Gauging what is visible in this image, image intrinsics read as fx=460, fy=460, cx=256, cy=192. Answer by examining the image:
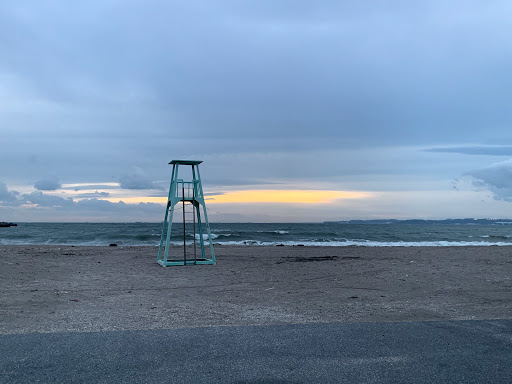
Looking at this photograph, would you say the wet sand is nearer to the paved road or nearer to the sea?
the paved road

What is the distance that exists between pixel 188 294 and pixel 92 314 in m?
2.79

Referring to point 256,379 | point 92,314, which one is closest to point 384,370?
point 256,379

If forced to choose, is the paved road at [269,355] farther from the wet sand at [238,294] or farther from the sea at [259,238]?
the sea at [259,238]

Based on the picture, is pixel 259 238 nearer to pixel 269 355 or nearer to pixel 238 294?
pixel 238 294

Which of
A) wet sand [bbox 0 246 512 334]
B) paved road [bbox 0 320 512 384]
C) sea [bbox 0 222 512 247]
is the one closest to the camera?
paved road [bbox 0 320 512 384]

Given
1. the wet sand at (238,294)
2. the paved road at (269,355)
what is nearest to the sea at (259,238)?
the wet sand at (238,294)

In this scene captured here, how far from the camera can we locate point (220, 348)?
5160 mm

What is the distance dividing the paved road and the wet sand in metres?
0.97

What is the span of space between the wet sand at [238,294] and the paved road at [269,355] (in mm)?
968

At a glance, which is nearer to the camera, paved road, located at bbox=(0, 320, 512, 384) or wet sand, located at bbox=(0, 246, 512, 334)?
paved road, located at bbox=(0, 320, 512, 384)

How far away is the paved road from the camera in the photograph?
4.34m

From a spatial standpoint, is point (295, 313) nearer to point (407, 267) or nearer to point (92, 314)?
point (92, 314)

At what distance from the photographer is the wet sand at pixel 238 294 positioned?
23.6ft

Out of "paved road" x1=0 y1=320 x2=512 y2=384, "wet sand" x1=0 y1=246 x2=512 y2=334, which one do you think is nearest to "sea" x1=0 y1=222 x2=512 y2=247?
"wet sand" x1=0 y1=246 x2=512 y2=334
